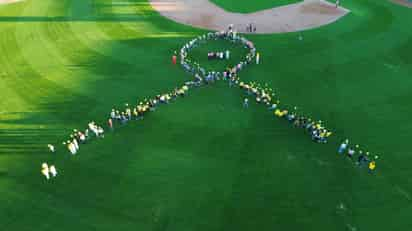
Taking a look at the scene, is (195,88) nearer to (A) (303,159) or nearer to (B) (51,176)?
(A) (303,159)

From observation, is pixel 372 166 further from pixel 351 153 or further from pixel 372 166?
pixel 351 153

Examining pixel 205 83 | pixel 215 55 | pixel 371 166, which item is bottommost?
pixel 371 166

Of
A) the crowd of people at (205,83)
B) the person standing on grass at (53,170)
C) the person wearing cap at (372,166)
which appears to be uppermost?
the crowd of people at (205,83)

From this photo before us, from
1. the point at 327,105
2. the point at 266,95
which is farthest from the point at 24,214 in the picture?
the point at 327,105

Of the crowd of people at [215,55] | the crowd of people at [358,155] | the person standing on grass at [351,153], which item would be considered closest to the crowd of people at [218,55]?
the crowd of people at [215,55]

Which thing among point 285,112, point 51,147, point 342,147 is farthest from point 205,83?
point 51,147

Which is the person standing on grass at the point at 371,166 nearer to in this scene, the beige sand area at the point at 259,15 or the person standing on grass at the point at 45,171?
the person standing on grass at the point at 45,171
